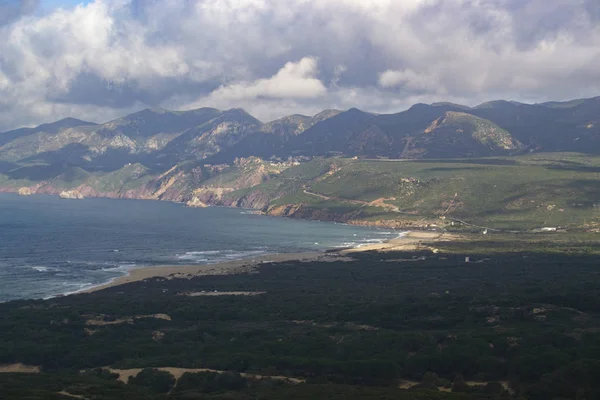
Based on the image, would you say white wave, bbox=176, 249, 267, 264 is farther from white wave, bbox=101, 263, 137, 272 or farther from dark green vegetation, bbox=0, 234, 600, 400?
dark green vegetation, bbox=0, 234, 600, 400

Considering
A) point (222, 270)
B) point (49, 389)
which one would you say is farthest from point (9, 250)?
point (49, 389)

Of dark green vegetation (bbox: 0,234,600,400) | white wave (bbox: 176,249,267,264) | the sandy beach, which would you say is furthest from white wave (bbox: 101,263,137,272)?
dark green vegetation (bbox: 0,234,600,400)

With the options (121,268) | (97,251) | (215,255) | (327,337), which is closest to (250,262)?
(215,255)

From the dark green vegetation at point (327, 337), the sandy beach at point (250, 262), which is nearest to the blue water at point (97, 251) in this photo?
the sandy beach at point (250, 262)

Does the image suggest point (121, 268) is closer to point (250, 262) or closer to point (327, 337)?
point (250, 262)

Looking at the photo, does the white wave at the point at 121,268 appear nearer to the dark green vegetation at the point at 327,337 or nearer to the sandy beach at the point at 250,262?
the sandy beach at the point at 250,262

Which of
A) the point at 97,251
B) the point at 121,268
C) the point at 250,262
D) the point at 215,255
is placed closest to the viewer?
the point at 121,268
